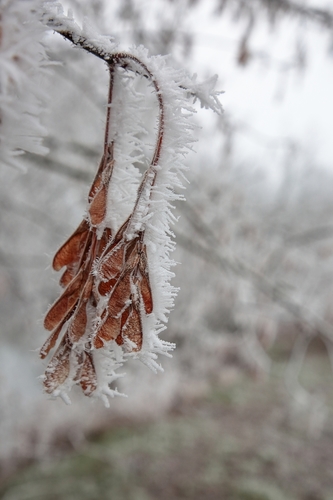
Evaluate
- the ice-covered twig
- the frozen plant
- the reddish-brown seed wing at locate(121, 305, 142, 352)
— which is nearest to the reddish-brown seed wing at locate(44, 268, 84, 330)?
the frozen plant

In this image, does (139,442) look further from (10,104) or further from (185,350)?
(10,104)

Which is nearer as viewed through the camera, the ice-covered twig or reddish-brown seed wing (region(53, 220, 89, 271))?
the ice-covered twig

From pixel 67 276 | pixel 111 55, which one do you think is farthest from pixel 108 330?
pixel 111 55

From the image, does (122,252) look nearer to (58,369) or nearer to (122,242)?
(122,242)

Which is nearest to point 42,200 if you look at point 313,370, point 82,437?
point 82,437

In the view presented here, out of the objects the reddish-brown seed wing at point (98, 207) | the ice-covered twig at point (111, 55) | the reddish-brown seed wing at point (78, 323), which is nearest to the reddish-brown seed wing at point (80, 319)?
the reddish-brown seed wing at point (78, 323)

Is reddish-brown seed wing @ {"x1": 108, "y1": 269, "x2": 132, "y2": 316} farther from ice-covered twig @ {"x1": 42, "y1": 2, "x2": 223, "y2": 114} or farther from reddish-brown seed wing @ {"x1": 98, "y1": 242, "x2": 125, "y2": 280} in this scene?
ice-covered twig @ {"x1": 42, "y1": 2, "x2": 223, "y2": 114}

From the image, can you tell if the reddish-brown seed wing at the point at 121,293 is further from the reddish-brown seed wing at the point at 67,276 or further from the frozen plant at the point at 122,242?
the reddish-brown seed wing at the point at 67,276
